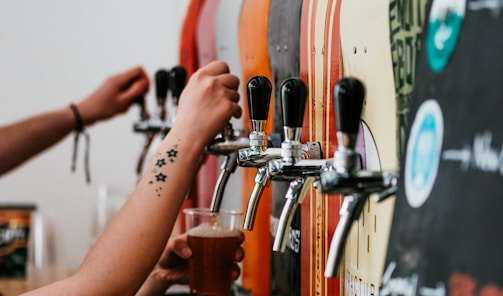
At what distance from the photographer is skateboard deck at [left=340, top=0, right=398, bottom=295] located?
1.27 m

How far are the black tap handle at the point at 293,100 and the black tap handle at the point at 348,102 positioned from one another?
191 millimetres

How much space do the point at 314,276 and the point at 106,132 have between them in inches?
120

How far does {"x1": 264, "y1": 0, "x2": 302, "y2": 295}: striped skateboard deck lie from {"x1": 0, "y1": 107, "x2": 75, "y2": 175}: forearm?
136cm

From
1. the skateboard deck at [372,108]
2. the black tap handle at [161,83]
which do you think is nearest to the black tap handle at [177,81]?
the black tap handle at [161,83]

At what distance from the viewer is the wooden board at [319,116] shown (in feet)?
4.94

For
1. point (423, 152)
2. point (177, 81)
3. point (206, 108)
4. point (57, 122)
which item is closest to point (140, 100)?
point (57, 122)

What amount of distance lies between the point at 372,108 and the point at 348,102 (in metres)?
0.25

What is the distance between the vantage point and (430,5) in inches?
43.8

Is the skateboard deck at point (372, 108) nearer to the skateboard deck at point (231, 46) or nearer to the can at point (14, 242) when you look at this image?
the skateboard deck at point (231, 46)

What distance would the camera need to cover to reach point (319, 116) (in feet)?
5.17

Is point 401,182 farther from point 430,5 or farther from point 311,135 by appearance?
point 311,135

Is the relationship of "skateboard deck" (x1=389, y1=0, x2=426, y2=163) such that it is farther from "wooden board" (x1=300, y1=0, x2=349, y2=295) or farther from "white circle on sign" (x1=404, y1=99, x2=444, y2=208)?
"wooden board" (x1=300, y1=0, x2=349, y2=295)

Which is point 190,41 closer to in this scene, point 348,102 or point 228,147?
point 228,147

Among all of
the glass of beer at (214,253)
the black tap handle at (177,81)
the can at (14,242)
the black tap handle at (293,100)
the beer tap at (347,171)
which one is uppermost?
the black tap handle at (177,81)
